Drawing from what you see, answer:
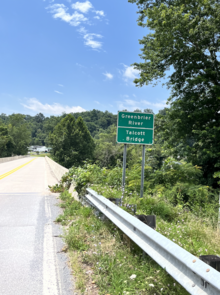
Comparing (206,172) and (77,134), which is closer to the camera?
(206,172)

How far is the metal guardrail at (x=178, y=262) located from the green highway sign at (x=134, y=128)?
3.66 m

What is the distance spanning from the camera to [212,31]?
14219 millimetres

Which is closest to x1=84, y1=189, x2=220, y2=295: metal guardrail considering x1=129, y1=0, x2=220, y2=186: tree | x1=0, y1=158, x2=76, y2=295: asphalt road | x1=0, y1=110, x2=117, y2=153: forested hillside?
x1=0, y1=158, x2=76, y2=295: asphalt road

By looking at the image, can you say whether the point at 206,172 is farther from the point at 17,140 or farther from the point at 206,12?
the point at 17,140

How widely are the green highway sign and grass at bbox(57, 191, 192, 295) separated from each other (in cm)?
269

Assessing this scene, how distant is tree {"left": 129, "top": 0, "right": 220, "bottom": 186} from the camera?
46.5ft

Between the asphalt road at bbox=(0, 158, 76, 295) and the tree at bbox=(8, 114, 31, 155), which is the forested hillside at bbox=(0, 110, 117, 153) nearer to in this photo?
the tree at bbox=(8, 114, 31, 155)

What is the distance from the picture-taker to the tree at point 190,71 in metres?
14.2

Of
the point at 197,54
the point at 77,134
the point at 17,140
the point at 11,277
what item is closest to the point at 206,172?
the point at 197,54

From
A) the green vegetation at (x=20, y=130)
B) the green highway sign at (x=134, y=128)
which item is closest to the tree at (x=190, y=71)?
the green highway sign at (x=134, y=128)

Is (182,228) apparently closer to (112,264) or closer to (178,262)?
(112,264)

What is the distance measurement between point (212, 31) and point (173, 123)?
556 centimetres

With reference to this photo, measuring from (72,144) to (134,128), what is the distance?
67803mm

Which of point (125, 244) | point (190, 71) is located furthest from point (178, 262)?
point (190, 71)
